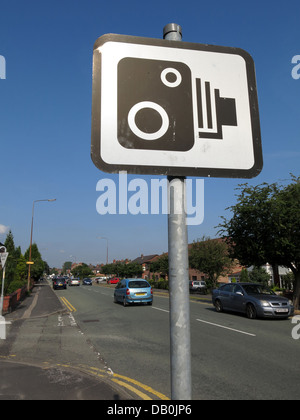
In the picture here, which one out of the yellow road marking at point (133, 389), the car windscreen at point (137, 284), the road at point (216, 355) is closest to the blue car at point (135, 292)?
the car windscreen at point (137, 284)

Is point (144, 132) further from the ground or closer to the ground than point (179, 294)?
further from the ground

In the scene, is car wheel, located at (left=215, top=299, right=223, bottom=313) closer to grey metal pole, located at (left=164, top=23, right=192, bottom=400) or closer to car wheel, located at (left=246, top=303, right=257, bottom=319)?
car wheel, located at (left=246, top=303, right=257, bottom=319)

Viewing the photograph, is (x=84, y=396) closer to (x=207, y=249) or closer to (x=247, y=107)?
(x=247, y=107)

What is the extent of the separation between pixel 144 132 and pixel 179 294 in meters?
0.82

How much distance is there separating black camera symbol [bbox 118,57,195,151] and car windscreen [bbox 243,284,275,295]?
1384cm

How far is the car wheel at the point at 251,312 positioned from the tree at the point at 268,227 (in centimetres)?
351

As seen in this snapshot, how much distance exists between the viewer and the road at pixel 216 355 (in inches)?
205

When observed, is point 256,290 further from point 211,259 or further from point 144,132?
point 211,259

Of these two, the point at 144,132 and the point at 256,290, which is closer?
the point at 144,132

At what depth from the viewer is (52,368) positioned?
6.29 meters

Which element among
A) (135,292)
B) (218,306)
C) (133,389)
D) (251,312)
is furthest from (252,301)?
(133,389)
